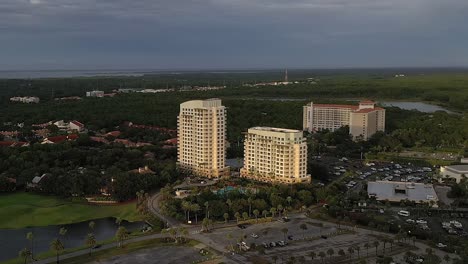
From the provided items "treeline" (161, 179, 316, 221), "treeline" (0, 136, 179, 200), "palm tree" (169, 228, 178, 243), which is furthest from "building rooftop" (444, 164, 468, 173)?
"palm tree" (169, 228, 178, 243)

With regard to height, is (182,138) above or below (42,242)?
above

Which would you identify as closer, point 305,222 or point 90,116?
point 305,222

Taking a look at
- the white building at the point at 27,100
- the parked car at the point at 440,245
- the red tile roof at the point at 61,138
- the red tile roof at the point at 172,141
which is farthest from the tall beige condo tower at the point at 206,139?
the white building at the point at 27,100

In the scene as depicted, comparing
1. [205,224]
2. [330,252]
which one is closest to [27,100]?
[205,224]

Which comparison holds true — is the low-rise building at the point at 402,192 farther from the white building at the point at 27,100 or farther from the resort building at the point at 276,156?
the white building at the point at 27,100

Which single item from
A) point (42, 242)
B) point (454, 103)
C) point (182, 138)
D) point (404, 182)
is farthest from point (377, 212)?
point (454, 103)

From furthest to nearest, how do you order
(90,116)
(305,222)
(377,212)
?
(90,116) → (377,212) → (305,222)

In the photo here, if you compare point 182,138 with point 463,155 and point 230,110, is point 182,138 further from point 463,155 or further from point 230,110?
point 230,110
